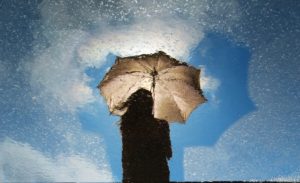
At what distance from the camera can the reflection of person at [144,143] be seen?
6.15 metres

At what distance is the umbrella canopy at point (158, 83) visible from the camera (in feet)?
33.3

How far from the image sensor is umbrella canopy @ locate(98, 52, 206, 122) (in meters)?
10.2

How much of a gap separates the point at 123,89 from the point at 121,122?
13.6 ft

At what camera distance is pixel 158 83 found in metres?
10.6

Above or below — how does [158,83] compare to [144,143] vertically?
above

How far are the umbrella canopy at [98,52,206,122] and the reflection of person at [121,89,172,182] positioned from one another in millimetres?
2459

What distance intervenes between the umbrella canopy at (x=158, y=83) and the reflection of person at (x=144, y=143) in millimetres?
2459


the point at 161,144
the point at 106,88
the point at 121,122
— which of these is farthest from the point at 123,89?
the point at 161,144

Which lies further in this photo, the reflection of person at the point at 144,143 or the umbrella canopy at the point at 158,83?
the umbrella canopy at the point at 158,83

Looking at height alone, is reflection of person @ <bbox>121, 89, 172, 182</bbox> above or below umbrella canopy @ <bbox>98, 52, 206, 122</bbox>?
below

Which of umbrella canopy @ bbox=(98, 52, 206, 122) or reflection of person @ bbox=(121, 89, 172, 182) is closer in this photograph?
reflection of person @ bbox=(121, 89, 172, 182)

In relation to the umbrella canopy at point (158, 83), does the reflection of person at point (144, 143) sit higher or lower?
lower

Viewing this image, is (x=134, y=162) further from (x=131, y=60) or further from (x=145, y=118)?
(x=131, y=60)

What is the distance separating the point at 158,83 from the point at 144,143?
4325 millimetres
